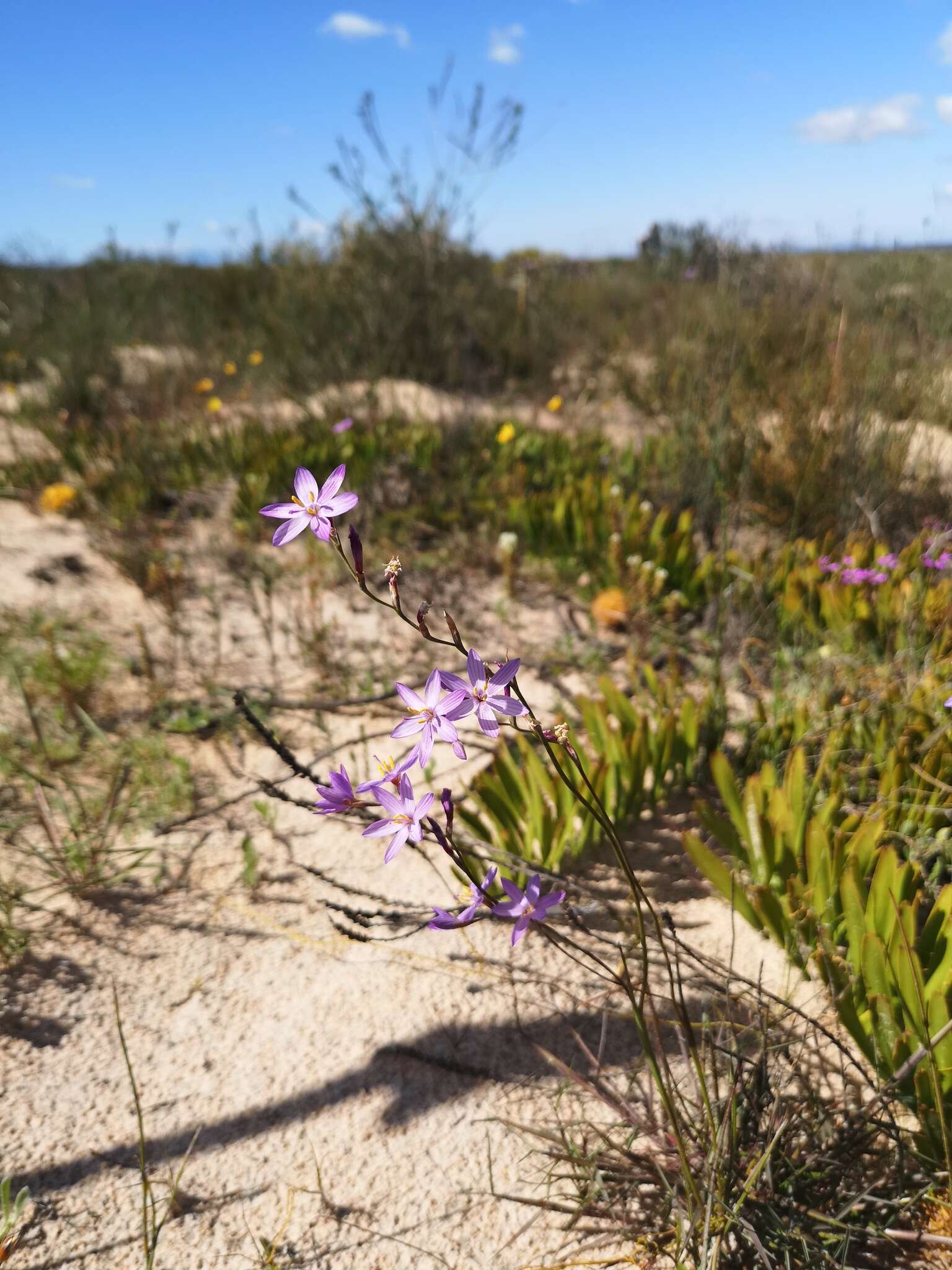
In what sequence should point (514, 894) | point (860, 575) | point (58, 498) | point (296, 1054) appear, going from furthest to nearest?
point (58, 498), point (860, 575), point (296, 1054), point (514, 894)

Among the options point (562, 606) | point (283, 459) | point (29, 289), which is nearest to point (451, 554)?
point (562, 606)

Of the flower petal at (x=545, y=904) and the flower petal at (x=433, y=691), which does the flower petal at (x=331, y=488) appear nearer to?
the flower petal at (x=433, y=691)

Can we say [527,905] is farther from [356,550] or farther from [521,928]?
[356,550]

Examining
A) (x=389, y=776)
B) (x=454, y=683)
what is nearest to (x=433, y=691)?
(x=454, y=683)

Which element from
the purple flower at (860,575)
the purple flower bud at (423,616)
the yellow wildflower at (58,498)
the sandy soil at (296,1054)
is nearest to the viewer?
the purple flower bud at (423,616)

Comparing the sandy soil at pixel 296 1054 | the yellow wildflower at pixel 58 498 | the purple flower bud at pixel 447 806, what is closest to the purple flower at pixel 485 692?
the purple flower bud at pixel 447 806

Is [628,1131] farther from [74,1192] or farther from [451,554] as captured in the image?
[451,554]
